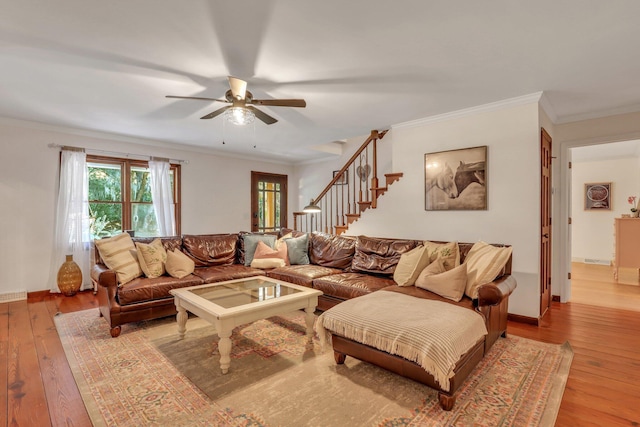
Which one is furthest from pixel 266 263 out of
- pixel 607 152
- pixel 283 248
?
pixel 607 152

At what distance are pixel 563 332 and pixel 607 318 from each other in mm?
862

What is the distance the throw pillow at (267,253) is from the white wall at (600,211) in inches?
279

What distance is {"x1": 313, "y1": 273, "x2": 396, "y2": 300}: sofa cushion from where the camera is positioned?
3166 millimetres

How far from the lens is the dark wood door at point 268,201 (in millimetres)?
7090

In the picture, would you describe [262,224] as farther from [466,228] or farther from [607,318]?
[607,318]

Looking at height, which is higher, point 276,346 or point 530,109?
point 530,109

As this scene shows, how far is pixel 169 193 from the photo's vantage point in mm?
5477

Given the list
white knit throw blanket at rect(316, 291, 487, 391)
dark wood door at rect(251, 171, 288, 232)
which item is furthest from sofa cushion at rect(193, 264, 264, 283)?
dark wood door at rect(251, 171, 288, 232)

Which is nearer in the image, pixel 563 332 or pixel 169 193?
pixel 563 332

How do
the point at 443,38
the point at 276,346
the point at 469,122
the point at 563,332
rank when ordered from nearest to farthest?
the point at 443,38 → the point at 276,346 → the point at 563,332 → the point at 469,122

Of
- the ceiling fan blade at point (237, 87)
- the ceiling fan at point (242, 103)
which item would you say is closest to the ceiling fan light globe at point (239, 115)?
the ceiling fan at point (242, 103)

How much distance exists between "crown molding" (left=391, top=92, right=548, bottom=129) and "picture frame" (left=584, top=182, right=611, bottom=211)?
5.41 metres

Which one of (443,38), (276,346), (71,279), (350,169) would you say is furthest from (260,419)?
(350,169)

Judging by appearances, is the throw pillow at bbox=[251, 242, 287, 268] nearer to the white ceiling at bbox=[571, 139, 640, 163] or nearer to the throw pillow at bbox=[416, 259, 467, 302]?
the throw pillow at bbox=[416, 259, 467, 302]
